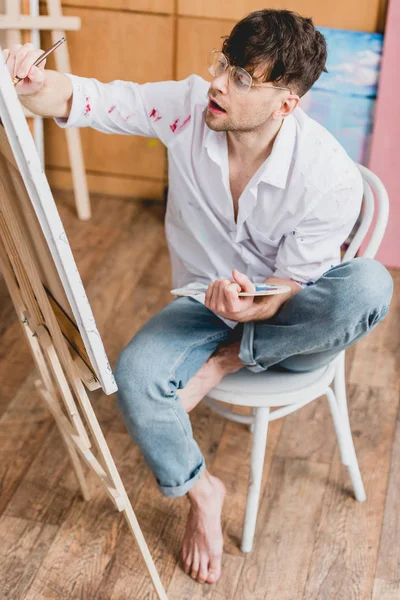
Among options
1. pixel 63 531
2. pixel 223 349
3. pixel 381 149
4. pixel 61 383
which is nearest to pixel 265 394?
pixel 223 349

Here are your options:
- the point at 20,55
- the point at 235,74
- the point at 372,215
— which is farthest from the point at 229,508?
the point at 20,55

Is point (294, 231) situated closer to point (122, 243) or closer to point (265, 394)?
point (265, 394)

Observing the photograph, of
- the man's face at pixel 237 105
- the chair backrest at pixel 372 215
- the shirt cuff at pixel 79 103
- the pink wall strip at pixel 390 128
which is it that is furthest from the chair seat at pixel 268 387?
the pink wall strip at pixel 390 128

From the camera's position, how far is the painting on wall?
262 centimetres

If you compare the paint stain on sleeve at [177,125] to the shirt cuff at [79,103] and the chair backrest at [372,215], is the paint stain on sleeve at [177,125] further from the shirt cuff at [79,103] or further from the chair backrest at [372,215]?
the chair backrest at [372,215]

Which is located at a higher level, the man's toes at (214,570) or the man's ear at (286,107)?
the man's ear at (286,107)

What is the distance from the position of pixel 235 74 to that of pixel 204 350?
53cm

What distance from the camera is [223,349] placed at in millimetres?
1698

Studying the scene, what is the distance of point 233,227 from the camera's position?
172cm

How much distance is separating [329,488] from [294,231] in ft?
2.21

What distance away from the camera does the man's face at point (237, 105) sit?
5.13 feet

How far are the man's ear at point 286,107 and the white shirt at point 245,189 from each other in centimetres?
4

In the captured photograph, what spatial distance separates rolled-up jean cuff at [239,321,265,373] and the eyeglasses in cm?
44

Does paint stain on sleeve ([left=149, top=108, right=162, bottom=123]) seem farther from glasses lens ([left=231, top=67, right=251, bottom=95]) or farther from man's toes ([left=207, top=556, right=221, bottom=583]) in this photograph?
man's toes ([left=207, top=556, right=221, bottom=583])
